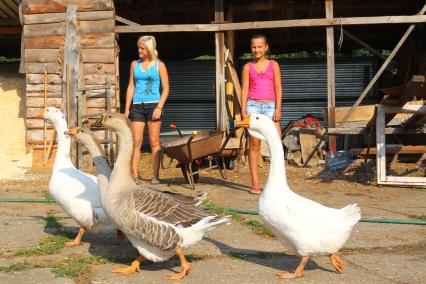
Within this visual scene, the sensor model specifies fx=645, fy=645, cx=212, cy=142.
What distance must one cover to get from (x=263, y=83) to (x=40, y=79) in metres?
6.35

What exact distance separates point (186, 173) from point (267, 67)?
2.37 metres

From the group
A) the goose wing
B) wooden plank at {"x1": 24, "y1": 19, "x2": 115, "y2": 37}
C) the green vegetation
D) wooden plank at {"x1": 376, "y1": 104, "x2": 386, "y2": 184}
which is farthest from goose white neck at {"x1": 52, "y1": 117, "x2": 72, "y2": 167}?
the green vegetation

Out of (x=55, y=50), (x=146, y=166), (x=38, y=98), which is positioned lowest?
(x=146, y=166)

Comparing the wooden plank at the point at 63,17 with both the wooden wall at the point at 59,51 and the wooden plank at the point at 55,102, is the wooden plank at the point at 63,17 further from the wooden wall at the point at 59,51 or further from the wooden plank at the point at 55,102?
the wooden plank at the point at 55,102

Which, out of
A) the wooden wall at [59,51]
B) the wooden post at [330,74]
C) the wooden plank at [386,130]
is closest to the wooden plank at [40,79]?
the wooden wall at [59,51]

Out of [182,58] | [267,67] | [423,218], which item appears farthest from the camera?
[182,58]

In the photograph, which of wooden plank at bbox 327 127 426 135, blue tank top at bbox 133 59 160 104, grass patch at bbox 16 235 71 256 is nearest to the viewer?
grass patch at bbox 16 235 71 256

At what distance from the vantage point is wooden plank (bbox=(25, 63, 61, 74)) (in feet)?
44.2

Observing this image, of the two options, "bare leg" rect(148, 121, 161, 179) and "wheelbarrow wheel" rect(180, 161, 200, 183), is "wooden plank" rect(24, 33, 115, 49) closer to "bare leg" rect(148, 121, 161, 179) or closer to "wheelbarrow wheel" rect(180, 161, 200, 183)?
"wheelbarrow wheel" rect(180, 161, 200, 183)

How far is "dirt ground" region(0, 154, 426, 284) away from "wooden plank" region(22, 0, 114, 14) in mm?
5950

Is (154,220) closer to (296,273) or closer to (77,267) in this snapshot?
(77,267)

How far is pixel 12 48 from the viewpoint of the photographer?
2194 cm

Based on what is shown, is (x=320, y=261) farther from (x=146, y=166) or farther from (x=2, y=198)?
(x=146, y=166)

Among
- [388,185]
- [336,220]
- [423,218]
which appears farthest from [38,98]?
[336,220]
